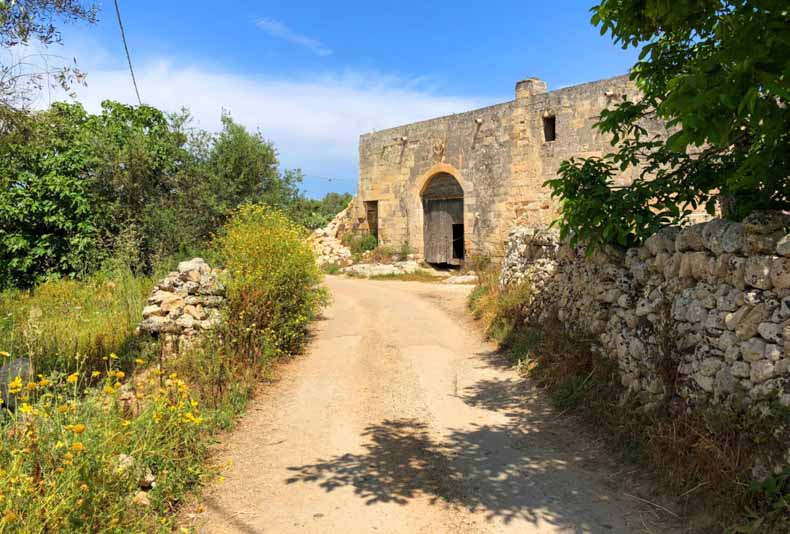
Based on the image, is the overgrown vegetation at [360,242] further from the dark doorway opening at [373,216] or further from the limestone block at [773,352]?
the limestone block at [773,352]

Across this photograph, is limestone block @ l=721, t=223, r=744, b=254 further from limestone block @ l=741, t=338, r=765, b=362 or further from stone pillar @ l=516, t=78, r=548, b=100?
stone pillar @ l=516, t=78, r=548, b=100

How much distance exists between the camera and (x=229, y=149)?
46.3ft

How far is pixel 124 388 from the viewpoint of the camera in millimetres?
5934

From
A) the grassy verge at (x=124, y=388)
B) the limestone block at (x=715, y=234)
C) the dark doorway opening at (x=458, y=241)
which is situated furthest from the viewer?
the dark doorway opening at (x=458, y=241)

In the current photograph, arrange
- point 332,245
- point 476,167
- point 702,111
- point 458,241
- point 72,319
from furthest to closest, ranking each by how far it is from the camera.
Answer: point 332,245
point 458,241
point 476,167
point 72,319
point 702,111

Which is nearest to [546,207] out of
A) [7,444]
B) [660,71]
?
[660,71]

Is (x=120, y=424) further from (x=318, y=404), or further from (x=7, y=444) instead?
(x=318, y=404)

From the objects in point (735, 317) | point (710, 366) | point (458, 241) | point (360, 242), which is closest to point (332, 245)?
point (360, 242)

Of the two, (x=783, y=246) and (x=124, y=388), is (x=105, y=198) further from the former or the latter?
(x=783, y=246)

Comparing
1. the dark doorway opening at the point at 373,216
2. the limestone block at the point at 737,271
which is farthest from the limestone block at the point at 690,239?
the dark doorway opening at the point at 373,216

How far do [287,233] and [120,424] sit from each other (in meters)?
5.15

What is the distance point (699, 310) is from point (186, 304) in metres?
6.15

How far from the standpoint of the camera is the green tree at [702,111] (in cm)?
301

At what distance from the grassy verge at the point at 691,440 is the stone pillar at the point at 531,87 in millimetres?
10789
